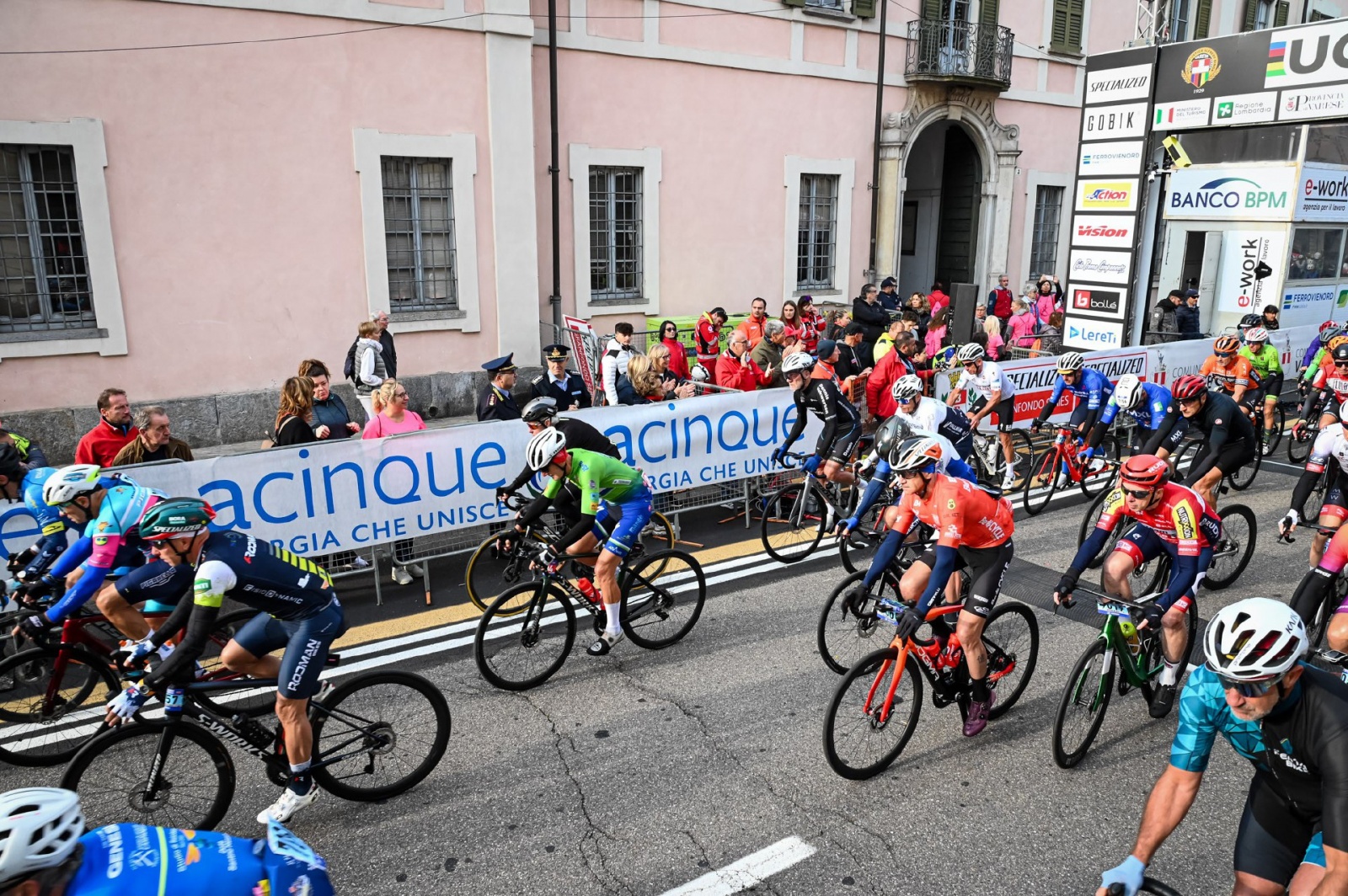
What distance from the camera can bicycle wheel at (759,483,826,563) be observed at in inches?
353

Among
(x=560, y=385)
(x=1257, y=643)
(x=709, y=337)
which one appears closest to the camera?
(x=1257, y=643)

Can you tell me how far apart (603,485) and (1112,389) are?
6.61 metres

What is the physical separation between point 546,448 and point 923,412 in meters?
4.10

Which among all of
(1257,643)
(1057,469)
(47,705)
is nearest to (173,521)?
(47,705)

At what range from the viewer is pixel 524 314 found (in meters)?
14.8

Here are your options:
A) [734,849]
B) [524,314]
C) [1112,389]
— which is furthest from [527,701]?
[524,314]

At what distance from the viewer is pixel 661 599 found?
7020mm

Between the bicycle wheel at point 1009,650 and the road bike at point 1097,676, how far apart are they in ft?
1.27

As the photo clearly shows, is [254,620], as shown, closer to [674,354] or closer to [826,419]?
[826,419]

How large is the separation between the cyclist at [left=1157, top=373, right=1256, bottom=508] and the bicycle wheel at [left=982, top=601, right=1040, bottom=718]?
11.6 feet

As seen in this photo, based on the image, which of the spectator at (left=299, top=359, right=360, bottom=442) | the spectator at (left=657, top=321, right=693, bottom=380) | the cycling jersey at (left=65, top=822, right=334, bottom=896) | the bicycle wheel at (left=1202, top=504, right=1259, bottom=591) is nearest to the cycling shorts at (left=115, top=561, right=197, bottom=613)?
the spectator at (left=299, top=359, right=360, bottom=442)

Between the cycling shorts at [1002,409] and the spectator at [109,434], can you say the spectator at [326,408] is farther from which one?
the cycling shorts at [1002,409]

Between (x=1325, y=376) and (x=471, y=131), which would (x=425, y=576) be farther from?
(x=1325, y=376)

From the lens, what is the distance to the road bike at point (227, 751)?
14.9ft
